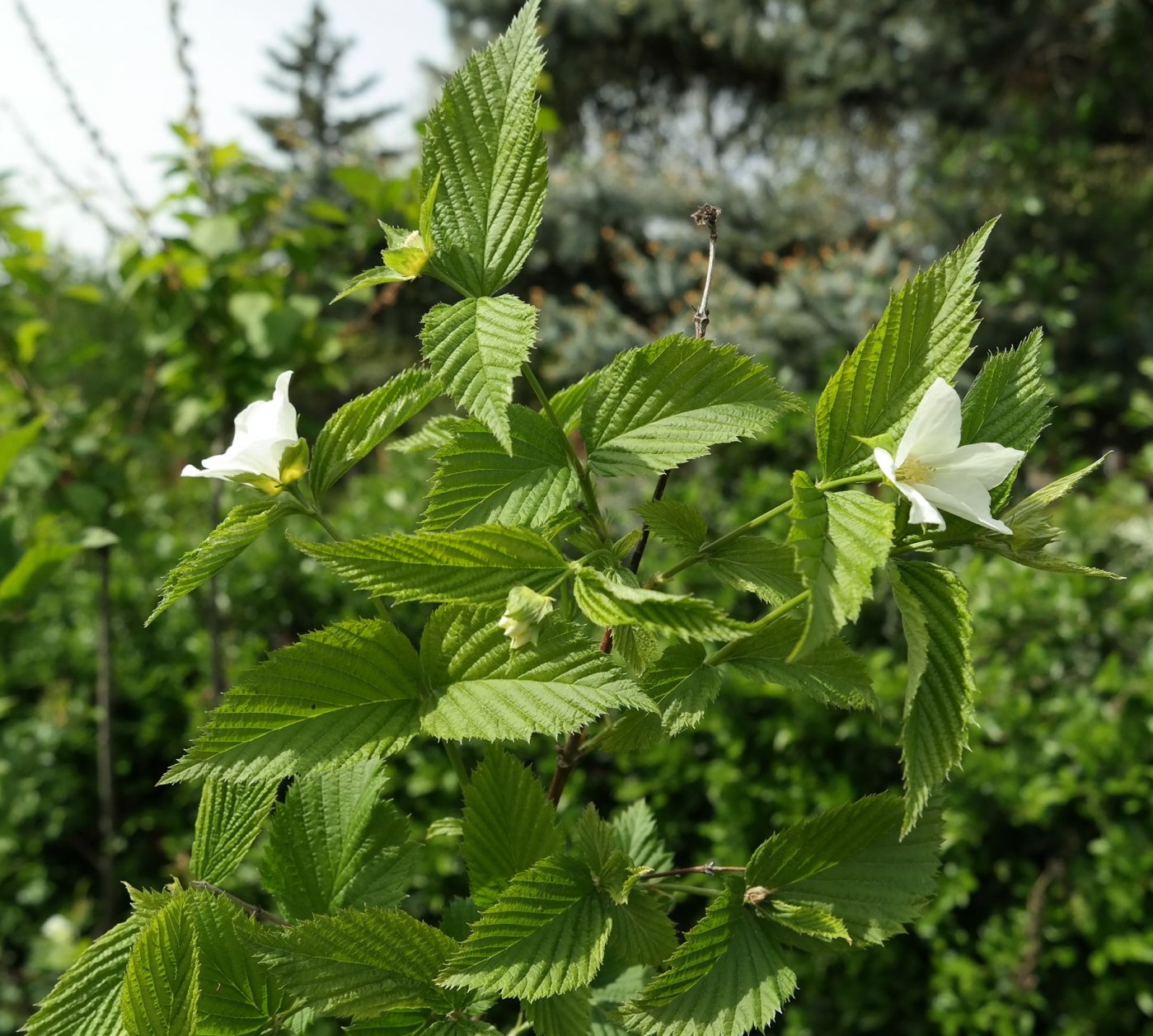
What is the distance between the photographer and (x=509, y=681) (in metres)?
0.57

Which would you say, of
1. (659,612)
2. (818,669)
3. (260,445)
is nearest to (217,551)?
(260,445)

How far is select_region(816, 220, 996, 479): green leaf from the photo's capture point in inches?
21.6

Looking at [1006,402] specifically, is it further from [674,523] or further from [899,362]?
[674,523]

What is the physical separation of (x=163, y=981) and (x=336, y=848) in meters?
0.16

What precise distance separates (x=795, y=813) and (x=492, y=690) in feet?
6.07

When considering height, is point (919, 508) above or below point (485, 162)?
below

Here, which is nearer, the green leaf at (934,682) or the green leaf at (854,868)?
the green leaf at (934,682)

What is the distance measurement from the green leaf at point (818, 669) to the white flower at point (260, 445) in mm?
341

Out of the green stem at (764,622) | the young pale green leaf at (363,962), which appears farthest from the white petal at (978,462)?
the young pale green leaf at (363,962)

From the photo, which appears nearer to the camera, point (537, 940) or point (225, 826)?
point (537, 940)

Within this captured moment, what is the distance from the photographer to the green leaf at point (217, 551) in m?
0.59

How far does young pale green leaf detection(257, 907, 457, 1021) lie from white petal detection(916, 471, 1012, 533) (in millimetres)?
423

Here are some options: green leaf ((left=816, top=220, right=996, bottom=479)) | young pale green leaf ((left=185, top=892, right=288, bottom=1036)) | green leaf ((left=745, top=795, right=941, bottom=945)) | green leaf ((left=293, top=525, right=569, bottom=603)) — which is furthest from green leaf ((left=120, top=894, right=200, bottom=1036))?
green leaf ((left=816, top=220, right=996, bottom=479))

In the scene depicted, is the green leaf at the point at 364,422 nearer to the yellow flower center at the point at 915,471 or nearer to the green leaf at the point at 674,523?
the green leaf at the point at 674,523
